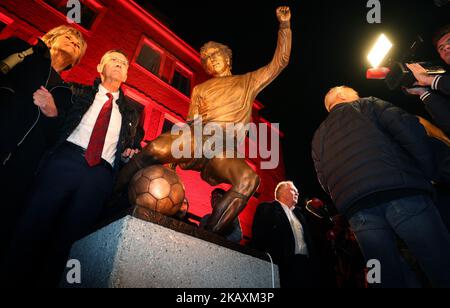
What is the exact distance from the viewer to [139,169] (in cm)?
205

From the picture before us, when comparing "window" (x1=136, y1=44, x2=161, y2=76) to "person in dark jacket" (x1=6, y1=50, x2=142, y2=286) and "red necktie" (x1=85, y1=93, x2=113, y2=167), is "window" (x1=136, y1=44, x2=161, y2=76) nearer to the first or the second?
"person in dark jacket" (x1=6, y1=50, x2=142, y2=286)

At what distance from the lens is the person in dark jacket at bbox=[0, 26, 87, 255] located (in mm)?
1739

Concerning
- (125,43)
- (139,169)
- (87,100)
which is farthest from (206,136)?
(125,43)

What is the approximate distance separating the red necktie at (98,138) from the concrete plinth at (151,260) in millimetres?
640

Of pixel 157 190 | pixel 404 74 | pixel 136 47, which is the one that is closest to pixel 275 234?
pixel 404 74

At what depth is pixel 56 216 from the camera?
6.04 feet

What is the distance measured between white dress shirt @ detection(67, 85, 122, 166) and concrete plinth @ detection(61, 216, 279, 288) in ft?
2.69

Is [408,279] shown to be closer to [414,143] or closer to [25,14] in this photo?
[414,143]

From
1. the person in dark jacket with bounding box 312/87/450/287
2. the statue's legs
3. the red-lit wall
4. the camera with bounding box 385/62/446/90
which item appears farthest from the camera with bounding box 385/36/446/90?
the red-lit wall

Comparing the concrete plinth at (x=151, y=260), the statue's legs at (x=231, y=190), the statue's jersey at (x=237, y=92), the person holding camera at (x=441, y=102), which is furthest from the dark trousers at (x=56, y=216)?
the person holding camera at (x=441, y=102)

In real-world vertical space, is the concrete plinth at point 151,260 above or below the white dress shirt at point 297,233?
below

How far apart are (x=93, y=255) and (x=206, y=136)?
1192 mm

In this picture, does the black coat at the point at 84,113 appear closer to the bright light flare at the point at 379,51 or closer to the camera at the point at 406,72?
the camera at the point at 406,72

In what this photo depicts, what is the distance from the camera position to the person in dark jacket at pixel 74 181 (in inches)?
66.2
